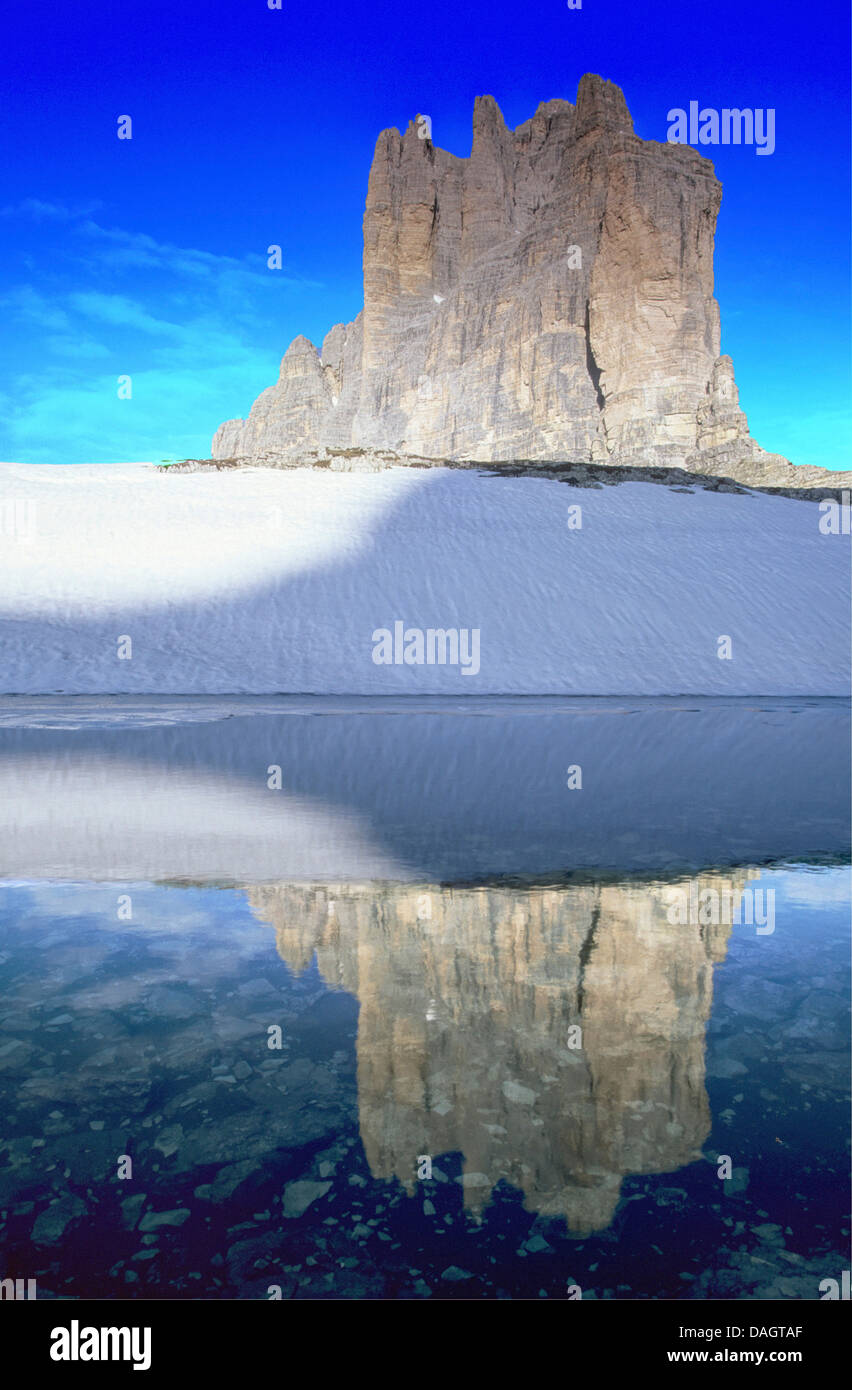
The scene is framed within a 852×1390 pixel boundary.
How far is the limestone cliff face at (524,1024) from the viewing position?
4.84 ft

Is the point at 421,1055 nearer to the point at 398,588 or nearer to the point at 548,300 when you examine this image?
the point at 398,588

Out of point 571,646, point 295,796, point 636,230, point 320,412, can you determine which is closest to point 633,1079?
point 295,796

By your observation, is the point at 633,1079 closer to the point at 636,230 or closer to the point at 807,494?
the point at 807,494

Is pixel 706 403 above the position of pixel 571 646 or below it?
above

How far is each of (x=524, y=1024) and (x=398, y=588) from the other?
14.3 meters

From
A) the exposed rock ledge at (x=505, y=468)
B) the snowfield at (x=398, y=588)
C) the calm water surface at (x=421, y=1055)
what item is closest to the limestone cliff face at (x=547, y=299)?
the exposed rock ledge at (x=505, y=468)

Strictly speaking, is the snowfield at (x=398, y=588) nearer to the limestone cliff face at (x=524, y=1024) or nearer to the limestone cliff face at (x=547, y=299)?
the limestone cliff face at (x=524, y=1024)

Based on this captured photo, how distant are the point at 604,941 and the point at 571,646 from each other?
40.6ft

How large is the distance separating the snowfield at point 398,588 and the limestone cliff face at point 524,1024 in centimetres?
994

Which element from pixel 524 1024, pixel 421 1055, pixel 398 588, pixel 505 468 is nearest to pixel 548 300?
pixel 505 468

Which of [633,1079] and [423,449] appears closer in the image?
[633,1079]

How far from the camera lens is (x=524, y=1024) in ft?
6.36

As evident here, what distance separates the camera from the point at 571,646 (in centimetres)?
1462
